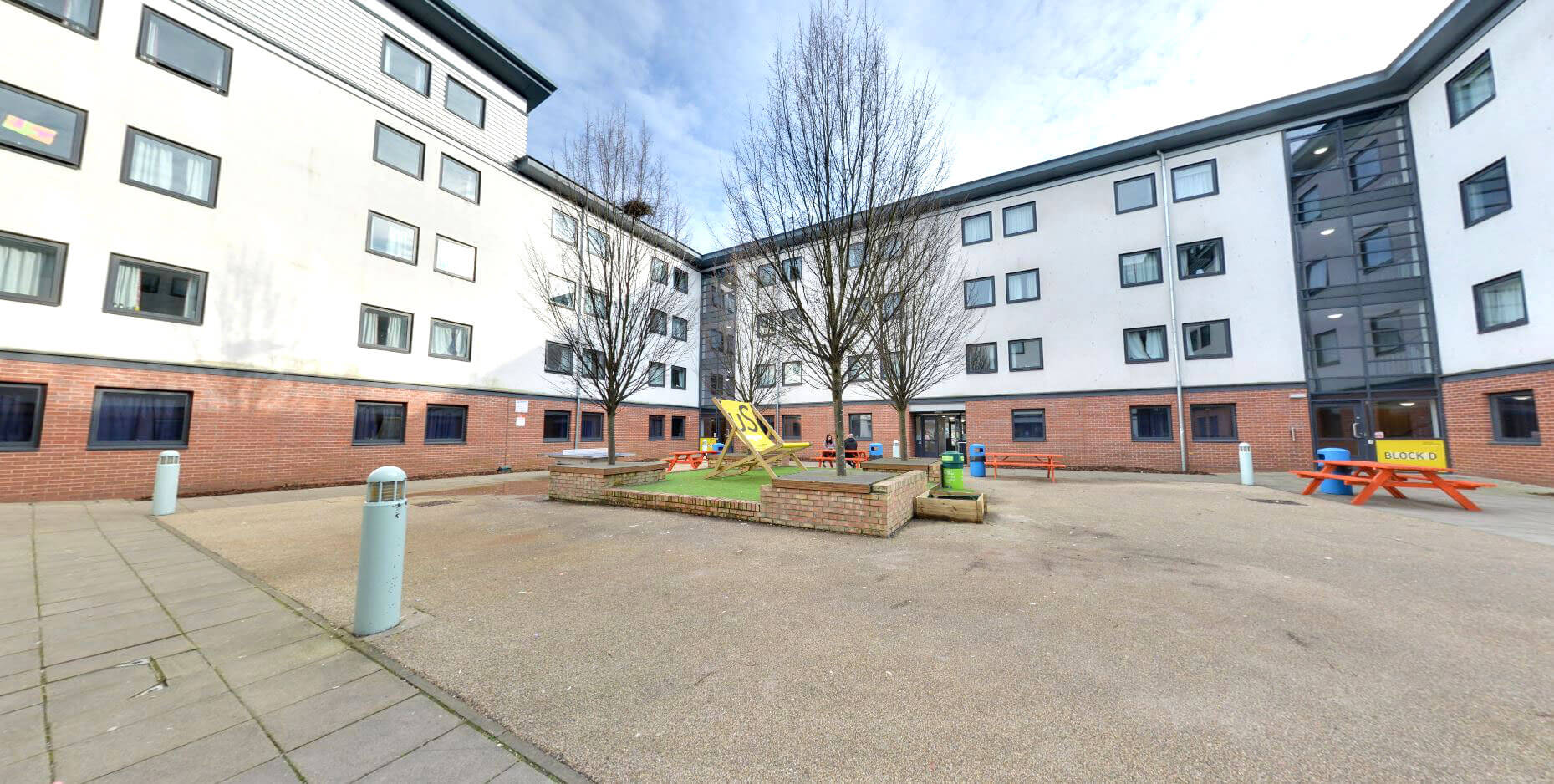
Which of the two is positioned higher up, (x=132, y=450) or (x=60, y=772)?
(x=132, y=450)

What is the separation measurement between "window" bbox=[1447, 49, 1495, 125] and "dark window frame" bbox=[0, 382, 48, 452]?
33.6 m

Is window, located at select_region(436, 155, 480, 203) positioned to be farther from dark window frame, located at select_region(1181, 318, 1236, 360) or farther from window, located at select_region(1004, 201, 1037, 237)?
dark window frame, located at select_region(1181, 318, 1236, 360)

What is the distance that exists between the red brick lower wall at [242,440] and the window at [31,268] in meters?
1.34

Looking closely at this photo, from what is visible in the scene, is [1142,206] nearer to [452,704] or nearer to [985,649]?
[985,649]

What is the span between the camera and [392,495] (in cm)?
361

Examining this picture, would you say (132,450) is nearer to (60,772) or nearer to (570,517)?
(570,517)

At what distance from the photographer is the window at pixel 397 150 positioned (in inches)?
600

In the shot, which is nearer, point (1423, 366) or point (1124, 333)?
point (1423, 366)

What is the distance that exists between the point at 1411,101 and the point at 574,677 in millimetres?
26681

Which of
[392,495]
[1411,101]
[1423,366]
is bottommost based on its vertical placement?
[392,495]

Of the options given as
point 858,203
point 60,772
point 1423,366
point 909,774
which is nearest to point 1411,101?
point 1423,366

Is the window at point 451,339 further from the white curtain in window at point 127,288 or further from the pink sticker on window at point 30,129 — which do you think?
the pink sticker on window at point 30,129

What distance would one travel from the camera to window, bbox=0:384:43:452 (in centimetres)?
938

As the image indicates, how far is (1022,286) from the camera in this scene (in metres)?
20.8
